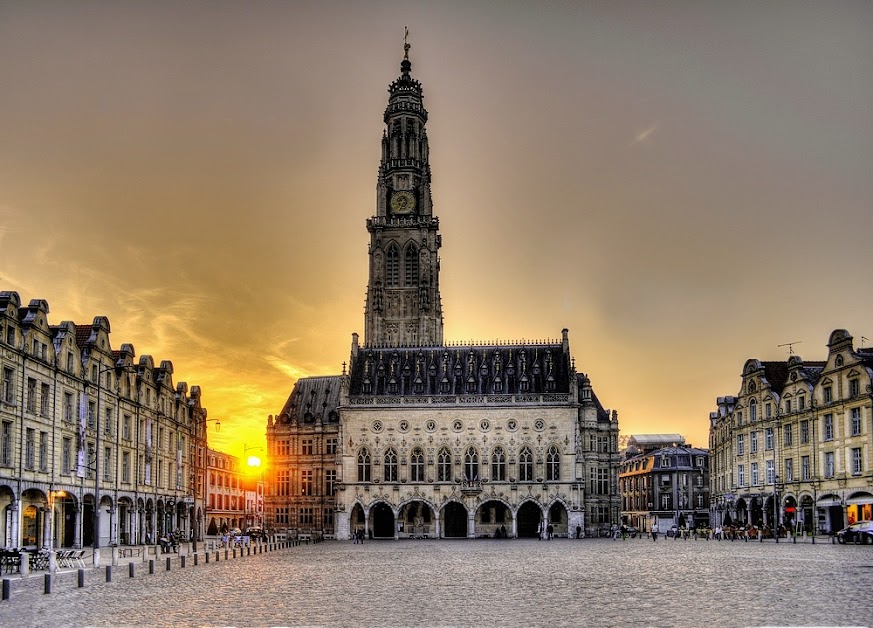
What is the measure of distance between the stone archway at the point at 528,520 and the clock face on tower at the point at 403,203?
42.2 meters

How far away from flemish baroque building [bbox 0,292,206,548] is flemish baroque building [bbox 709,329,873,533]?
152ft

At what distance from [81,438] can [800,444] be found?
51922mm

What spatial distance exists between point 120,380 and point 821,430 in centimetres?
4995

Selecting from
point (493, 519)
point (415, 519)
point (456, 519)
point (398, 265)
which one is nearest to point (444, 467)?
point (456, 519)

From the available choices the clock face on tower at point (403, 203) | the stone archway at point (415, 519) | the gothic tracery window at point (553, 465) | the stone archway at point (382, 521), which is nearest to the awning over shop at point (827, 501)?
the gothic tracery window at point (553, 465)

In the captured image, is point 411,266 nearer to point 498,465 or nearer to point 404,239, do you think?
point 404,239

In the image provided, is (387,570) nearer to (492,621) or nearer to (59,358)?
(492,621)

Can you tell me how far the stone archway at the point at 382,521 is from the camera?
313 feet

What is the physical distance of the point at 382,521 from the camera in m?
96.1

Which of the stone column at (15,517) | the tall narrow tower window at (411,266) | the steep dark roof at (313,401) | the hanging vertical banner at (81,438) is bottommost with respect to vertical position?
the stone column at (15,517)

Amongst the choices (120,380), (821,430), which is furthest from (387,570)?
(821,430)

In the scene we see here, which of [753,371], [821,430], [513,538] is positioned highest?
[753,371]

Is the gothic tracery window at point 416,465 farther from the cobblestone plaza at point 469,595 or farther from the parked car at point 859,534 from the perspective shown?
the cobblestone plaza at point 469,595

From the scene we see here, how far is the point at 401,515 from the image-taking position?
9450cm
